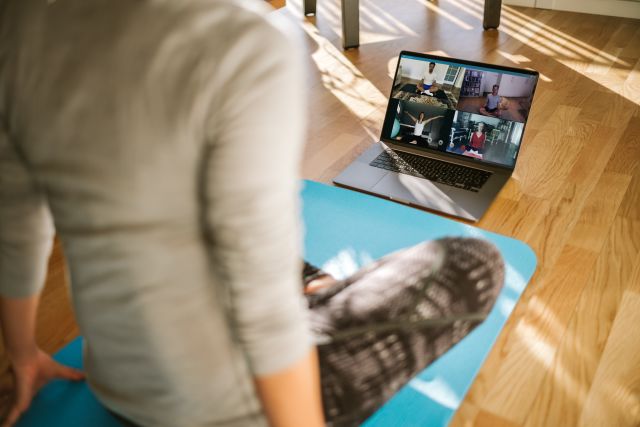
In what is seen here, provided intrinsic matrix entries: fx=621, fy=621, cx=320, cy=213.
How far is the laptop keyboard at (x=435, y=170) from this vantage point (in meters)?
1.92

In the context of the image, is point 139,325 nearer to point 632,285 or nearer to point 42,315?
point 42,315

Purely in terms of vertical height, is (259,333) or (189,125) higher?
(189,125)

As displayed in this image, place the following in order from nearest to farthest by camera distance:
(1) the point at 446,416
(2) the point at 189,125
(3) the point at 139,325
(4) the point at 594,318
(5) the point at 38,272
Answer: (2) the point at 189,125
(3) the point at 139,325
(5) the point at 38,272
(1) the point at 446,416
(4) the point at 594,318

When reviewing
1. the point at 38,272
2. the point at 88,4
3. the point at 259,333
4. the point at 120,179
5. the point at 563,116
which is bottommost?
the point at 563,116

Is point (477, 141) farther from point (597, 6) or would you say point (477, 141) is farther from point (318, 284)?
point (597, 6)

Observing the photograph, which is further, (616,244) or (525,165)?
(525,165)

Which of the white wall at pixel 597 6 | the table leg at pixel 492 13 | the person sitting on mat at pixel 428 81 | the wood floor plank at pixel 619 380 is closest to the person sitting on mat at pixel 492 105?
the person sitting on mat at pixel 428 81

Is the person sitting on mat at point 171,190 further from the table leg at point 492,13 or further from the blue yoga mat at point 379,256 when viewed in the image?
the table leg at point 492,13

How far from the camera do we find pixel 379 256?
5.45 ft

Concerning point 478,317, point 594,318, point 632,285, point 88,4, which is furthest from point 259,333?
point 632,285

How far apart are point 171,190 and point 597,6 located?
3.61m

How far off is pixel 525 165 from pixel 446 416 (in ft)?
3.78

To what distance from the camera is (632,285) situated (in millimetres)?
1572

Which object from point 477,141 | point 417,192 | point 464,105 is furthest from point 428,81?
point 417,192
